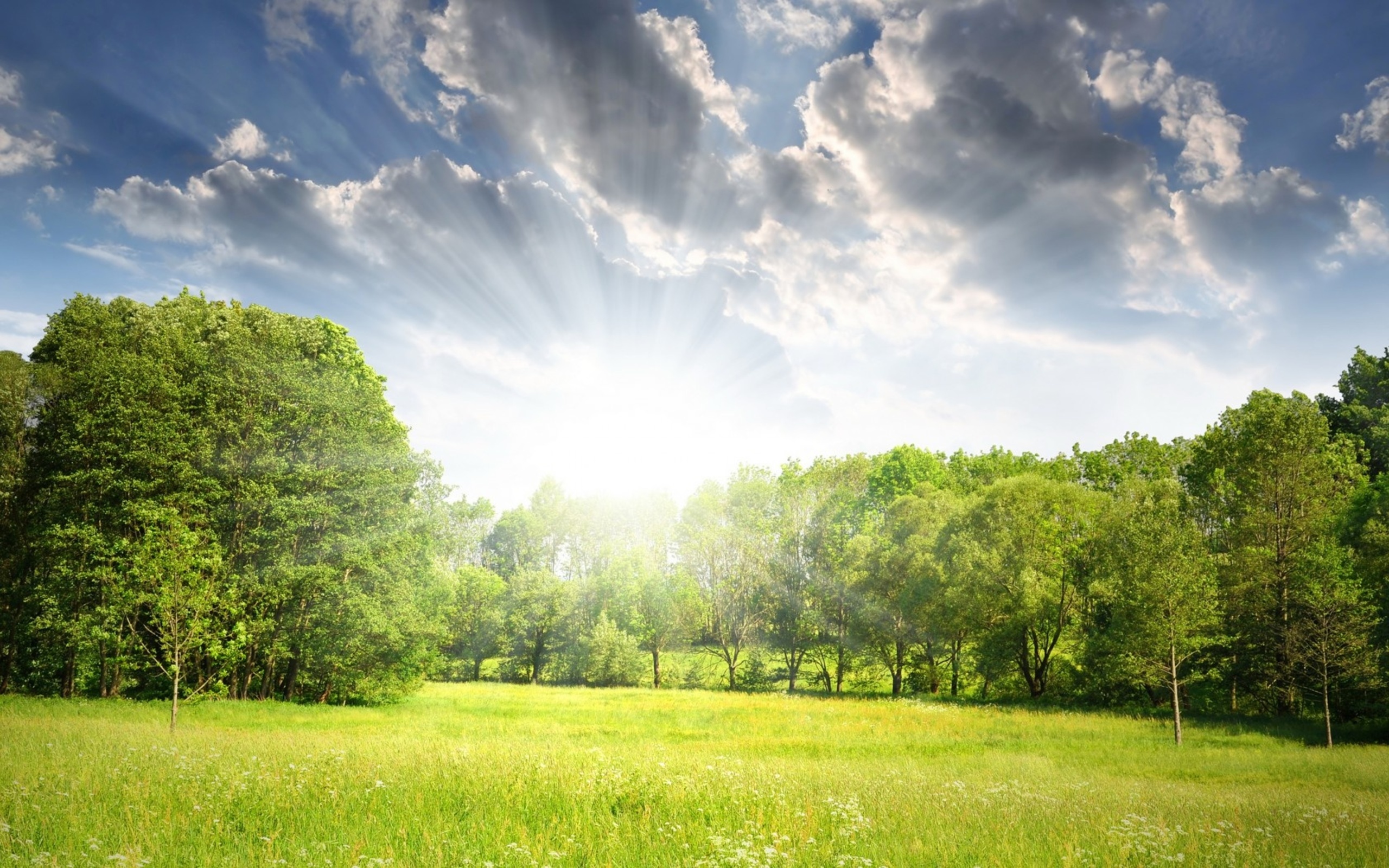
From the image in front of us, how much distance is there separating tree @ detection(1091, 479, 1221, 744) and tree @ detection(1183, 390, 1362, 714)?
222 cm

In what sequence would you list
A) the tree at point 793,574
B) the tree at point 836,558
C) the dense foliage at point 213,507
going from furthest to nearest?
the tree at point 793,574 < the tree at point 836,558 < the dense foliage at point 213,507

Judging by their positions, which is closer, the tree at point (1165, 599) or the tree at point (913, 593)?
the tree at point (1165, 599)

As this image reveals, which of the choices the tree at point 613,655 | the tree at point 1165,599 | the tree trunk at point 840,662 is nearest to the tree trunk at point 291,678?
the tree at point 613,655

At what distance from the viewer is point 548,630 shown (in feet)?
185

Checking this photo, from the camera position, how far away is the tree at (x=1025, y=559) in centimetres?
3825

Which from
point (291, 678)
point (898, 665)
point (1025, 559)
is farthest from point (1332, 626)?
point (291, 678)

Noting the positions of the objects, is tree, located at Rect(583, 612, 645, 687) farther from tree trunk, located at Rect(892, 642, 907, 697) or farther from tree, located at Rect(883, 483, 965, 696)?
tree trunk, located at Rect(892, 642, 907, 697)

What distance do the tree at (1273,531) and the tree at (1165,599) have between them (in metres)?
2.22

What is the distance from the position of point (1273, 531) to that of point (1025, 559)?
1199cm

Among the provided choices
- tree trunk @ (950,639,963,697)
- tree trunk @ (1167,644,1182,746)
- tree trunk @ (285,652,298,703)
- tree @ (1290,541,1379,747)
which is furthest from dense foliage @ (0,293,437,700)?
tree @ (1290,541,1379,747)

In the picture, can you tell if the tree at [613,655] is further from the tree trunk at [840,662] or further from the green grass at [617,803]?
the green grass at [617,803]

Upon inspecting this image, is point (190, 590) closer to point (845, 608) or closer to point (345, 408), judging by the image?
point (345, 408)

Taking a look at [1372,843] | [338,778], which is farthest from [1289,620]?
[338,778]

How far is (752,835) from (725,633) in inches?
1718
